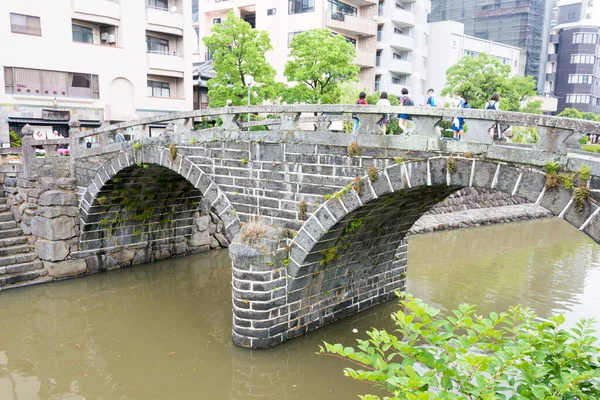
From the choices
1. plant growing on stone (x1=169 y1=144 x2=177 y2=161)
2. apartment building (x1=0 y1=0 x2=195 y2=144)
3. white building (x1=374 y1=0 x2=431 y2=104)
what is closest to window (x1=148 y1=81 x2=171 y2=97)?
apartment building (x1=0 y1=0 x2=195 y2=144)

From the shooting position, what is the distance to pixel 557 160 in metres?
7.43

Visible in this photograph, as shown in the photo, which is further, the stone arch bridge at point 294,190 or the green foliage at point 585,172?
the stone arch bridge at point 294,190

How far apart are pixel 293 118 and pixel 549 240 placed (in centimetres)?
1799

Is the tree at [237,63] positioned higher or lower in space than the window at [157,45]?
lower

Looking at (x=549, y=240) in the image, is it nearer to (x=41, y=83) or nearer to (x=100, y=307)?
(x=100, y=307)

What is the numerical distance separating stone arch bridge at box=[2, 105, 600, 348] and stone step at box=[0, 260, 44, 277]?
217 mm

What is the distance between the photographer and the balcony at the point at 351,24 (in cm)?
3238

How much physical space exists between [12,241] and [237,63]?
43.9ft

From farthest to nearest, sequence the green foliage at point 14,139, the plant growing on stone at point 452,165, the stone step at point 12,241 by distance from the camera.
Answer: the green foliage at point 14,139 → the stone step at point 12,241 → the plant growing on stone at point 452,165

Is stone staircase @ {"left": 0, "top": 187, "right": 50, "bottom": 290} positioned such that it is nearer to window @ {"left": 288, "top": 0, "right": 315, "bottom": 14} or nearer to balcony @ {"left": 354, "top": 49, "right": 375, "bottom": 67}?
window @ {"left": 288, "top": 0, "right": 315, "bottom": 14}

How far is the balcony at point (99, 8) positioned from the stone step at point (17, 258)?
15.6 meters

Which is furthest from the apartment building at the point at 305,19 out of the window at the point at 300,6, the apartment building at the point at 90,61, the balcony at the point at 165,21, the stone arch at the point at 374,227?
the stone arch at the point at 374,227

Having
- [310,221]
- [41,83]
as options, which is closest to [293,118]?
[310,221]

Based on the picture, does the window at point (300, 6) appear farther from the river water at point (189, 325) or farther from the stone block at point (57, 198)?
the stone block at point (57, 198)
